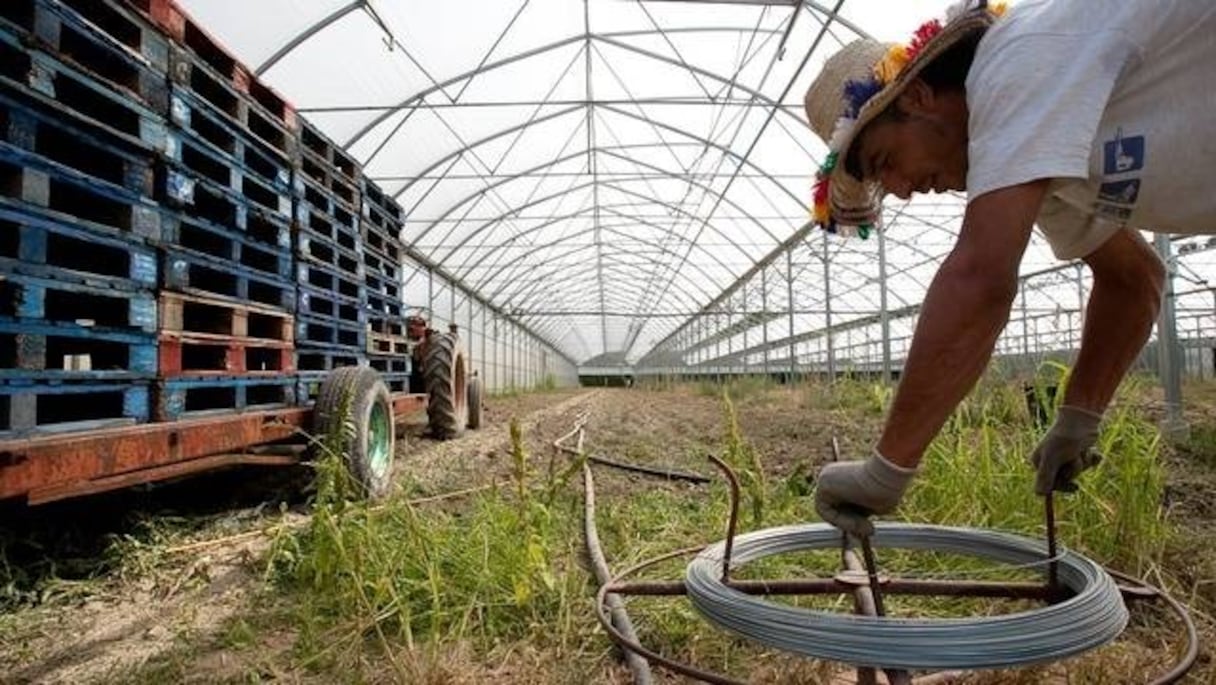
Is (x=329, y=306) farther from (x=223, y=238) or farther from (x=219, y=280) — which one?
(x=223, y=238)

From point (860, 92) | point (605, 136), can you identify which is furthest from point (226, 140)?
point (605, 136)

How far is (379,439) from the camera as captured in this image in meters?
4.56

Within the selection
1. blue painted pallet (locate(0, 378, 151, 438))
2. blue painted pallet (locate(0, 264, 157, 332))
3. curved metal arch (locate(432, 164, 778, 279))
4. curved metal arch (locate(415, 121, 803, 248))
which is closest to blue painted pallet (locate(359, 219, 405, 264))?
blue painted pallet (locate(0, 264, 157, 332))

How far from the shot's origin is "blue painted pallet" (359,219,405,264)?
218 inches

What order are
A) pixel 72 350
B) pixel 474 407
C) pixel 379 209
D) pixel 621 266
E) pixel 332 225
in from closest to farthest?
pixel 72 350
pixel 332 225
pixel 379 209
pixel 474 407
pixel 621 266

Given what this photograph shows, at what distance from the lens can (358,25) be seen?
8.45 m

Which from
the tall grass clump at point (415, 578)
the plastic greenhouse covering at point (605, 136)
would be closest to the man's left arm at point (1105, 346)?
the tall grass clump at point (415, 578)

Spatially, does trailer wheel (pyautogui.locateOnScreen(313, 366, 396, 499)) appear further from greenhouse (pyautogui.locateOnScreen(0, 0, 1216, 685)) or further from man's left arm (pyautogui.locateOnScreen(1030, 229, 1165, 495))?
man's left arm (pyautogui.locateOnScreen(1030, 229, 1165, 495))

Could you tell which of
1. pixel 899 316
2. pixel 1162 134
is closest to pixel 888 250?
pixel 899 316

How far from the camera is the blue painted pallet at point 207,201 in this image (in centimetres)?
279

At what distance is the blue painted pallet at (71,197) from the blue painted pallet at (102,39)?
1.15ft

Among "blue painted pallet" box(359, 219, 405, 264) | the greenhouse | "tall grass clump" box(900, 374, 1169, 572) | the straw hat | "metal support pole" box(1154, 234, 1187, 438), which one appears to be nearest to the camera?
the greenhouse

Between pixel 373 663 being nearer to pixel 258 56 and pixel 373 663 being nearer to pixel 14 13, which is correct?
pixel 14 13

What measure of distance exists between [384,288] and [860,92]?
199 inches
